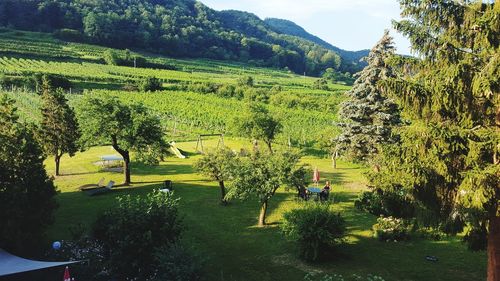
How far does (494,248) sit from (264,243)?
10069mm

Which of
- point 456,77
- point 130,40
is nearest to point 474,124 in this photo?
point 456,77

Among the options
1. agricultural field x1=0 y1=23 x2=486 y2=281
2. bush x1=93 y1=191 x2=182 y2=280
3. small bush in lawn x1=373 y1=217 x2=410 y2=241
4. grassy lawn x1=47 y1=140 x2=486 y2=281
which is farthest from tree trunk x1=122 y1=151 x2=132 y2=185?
small bush in lawn x1=373 y1=217 x2=410 y2=241

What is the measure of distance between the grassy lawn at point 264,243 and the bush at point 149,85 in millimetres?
45414

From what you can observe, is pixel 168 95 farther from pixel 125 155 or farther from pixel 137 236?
pixel 137 236

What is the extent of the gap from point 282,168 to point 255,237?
371 centimetres

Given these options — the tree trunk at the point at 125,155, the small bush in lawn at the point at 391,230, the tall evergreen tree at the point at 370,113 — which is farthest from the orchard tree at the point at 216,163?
the small bush in lawn at the point at 391,230

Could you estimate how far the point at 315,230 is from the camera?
17.8 meters

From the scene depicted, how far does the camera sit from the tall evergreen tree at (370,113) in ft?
86.6

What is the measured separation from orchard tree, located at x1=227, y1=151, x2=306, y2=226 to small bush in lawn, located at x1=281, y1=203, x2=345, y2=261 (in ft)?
8.15

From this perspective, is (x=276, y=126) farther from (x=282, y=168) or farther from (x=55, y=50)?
(x=55, y=50)

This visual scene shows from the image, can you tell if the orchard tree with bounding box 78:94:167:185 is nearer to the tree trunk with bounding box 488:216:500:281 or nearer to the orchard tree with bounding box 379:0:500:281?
the orchard tree with bounding box 379:0:500:281

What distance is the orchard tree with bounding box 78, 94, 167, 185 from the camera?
2725 cm

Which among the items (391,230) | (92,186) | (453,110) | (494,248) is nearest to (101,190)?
(92,186)

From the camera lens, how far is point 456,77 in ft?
38.1
